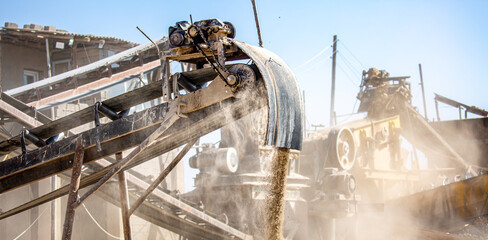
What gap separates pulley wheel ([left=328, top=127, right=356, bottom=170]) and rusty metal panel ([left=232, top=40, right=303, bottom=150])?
711cm

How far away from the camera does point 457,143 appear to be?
63.6 feet

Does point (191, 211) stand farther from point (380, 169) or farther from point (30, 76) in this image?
point (30, 76)

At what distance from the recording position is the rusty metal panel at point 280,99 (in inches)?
165

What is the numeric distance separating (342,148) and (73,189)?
27.1 feet

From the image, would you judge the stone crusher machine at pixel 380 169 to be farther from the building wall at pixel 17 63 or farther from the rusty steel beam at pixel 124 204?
the building wall at pixel 17 63

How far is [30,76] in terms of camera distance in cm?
1722

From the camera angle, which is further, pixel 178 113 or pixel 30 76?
pixel 30 76

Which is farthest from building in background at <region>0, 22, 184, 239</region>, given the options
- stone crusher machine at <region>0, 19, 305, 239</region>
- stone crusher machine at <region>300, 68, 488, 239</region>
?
stone crusher machine at <region>0, 19, 305, 239</region>

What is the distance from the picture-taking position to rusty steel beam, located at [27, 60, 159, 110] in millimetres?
11328

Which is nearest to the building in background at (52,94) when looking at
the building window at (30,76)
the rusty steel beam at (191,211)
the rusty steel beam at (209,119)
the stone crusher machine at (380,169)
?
the building window at (30,76)

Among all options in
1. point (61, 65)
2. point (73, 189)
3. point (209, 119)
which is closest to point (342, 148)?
point (209, 119)

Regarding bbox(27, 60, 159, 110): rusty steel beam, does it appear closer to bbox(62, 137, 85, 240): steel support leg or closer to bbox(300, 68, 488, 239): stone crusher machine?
bbox(300, 68, 488, 239): stone crusher machine

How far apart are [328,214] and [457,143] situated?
39.5 feet

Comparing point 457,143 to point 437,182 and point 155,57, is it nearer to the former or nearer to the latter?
point 437,182
